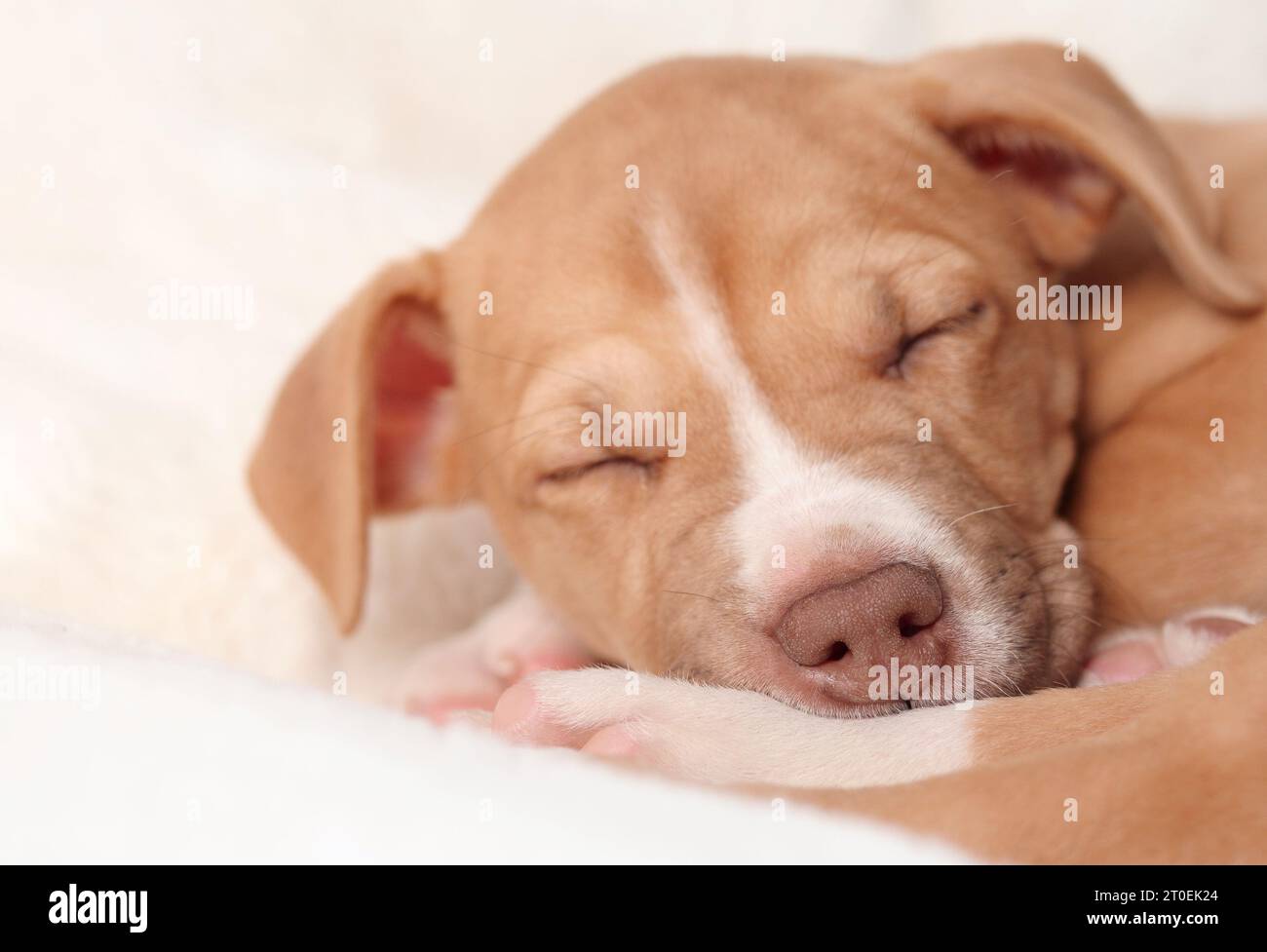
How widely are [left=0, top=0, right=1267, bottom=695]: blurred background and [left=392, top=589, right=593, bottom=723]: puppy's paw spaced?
249 millimetres

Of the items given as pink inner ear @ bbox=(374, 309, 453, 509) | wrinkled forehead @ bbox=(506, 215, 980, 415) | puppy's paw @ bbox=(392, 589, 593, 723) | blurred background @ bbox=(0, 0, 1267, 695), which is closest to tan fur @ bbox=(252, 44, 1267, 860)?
wrinkled forehead @ bbox=(506, 215, 980, 415)

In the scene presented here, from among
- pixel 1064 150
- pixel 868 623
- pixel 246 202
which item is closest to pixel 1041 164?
pixel 1064 150

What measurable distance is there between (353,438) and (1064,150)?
1.85 m

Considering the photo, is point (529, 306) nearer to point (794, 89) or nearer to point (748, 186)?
point (748, 186)

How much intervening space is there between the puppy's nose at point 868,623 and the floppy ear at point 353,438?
4.33ft

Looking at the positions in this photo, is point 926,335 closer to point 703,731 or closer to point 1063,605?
point 1063,605

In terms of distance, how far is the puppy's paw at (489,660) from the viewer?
3543 mm

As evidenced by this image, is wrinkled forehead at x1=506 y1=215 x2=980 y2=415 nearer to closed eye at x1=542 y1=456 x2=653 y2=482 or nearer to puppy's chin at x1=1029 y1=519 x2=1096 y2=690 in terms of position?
closed eye at x1=542 y1=456 x2=653 y2=482

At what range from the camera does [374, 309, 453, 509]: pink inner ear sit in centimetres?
385

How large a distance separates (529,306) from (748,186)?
60 centimetres

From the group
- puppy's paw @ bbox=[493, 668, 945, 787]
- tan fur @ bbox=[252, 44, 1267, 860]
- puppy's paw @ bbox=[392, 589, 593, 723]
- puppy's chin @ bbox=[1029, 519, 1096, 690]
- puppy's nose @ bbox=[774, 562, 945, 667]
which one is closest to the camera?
puppy's paw @ bbox=[493, 668, 945, 787]

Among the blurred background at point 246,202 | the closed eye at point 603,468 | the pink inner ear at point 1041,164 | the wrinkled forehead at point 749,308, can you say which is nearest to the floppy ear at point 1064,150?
the pink inner ear at point 1041,164
